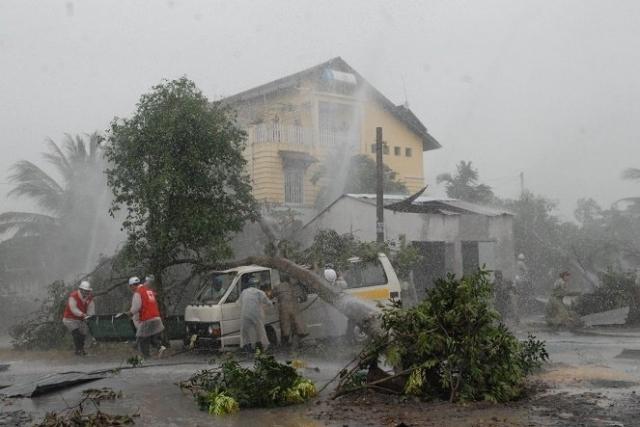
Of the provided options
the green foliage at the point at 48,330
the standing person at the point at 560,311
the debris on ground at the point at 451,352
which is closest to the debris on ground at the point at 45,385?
the debris on ground at the point at 451,352

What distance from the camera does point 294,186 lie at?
96.9 ft

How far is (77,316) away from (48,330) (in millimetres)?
2084

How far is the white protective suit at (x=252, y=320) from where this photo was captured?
503 inches

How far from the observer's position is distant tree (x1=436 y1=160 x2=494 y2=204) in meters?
33.5

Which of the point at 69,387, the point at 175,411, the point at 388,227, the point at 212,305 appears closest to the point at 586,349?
the point at 212,305

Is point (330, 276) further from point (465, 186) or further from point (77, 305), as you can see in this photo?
point (465, 186)

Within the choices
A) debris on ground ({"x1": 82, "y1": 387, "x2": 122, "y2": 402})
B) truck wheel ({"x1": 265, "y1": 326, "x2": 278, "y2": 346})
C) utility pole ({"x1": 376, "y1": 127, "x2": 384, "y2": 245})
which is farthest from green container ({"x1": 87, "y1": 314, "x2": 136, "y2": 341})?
utility pole ({"x1": 376, "y1": 127, "x2": 384, "y2": 245})

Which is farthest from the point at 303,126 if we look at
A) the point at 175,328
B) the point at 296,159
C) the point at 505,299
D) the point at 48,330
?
the point at 175,328

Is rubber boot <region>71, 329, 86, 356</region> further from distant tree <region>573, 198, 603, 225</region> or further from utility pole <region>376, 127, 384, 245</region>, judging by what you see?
distant tree <region>573, 198, 603, 225</region>

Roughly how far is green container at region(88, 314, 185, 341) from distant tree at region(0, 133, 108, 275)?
1327 cm

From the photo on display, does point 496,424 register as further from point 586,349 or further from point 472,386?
point 586,349

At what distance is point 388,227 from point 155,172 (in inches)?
423

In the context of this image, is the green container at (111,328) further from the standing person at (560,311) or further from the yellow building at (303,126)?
the yellow building at (303,126)

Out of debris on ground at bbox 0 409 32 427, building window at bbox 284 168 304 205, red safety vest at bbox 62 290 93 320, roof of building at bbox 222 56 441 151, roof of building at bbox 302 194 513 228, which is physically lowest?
debris on ground at bbox 0 409 32 427
